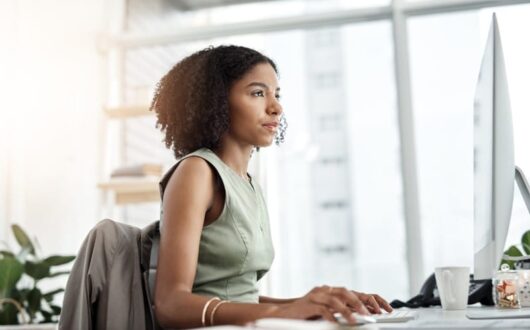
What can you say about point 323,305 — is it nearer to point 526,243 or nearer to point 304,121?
point 526,243

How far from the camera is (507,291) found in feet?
5.02

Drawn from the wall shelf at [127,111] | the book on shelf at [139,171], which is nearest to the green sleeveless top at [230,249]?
the book on shelf at [139,171]

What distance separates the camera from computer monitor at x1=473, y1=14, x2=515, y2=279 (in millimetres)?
1599

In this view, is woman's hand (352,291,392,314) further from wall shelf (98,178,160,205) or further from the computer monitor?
wall shelf (98,178,160,205)

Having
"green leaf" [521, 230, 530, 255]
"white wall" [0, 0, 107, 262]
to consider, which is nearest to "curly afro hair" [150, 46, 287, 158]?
"green leaf" [521, 230, 530, 255]

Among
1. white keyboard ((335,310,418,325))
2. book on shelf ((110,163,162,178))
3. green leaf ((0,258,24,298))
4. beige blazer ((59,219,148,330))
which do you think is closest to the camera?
white keyboard ((335,310,418,325))

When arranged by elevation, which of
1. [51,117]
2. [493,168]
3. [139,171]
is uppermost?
[51,117]

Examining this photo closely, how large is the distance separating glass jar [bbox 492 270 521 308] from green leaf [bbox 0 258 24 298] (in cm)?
215

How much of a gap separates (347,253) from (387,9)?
1.60 metres

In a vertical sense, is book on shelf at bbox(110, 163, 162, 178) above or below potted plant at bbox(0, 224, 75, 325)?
above

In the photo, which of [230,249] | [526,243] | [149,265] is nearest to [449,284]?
[230,249]

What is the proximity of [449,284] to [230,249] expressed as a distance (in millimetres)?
519

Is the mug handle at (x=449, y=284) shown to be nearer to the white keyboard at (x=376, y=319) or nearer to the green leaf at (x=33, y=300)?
the white keyboard at (x=376, y=319)

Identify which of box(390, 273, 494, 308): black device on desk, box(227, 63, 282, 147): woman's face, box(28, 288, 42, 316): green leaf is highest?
box(227, 63, 282, 147): woman's face
